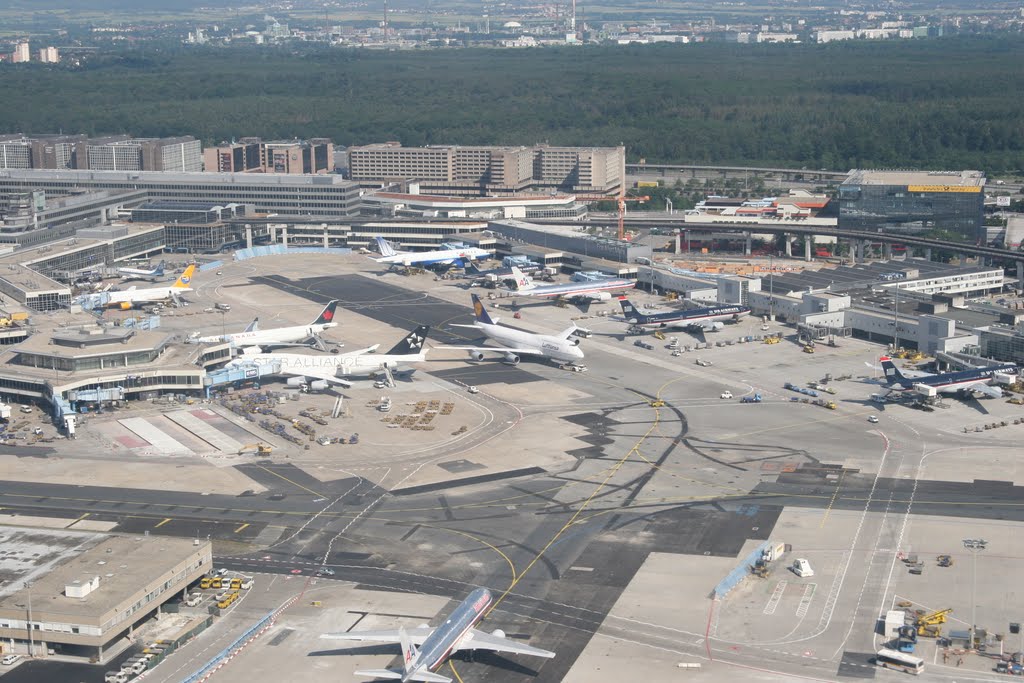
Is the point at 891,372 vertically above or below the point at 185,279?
below

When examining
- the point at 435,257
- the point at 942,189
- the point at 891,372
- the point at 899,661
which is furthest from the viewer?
the point at 942,189

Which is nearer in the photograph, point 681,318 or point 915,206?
point 681,318

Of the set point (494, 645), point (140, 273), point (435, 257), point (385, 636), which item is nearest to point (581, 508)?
point (494, 645)

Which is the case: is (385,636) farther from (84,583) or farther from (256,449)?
(256,449)

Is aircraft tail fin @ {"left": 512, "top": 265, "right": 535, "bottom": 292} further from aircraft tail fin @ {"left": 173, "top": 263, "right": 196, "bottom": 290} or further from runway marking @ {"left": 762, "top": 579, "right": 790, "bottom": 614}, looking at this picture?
runway marking @ {"left": 762, "top": 579, "right": 790, "bottom": 614}

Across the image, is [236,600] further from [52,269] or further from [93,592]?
[52,269]

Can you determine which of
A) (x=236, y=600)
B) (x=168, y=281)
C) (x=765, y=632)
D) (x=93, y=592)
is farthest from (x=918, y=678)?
(x=168, y=281)
